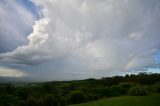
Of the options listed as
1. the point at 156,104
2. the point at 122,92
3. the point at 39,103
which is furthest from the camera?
the point at 122,92

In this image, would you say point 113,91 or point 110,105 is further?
point 113,91

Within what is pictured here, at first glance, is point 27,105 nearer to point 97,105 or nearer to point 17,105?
point 17,105

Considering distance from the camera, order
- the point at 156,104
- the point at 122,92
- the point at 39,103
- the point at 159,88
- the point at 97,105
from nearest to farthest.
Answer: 1. the point at 156,104
2. the point at 97,105
3. the point at 39,103
4. the point at 159,88
5. the point at 122,92

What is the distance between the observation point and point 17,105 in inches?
1352

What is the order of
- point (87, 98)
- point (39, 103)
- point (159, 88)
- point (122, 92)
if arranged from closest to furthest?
point (39, 103), point (87, 98), point (159, 88), point (122, 92)

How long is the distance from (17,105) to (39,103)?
3.93 m

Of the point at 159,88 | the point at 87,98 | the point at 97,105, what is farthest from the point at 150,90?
the point at 97,105

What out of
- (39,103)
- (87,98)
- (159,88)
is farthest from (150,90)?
(39,103)

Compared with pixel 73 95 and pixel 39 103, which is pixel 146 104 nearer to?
pixel 73 95

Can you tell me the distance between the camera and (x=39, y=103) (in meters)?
32.9

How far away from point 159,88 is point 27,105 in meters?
21.9

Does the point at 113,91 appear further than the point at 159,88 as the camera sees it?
Yes

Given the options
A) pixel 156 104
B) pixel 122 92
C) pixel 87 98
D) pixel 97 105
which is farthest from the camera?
pixel 122 92

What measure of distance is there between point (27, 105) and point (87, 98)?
30.6ft
